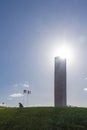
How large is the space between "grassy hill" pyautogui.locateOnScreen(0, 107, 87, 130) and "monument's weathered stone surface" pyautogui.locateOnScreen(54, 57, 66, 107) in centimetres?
460

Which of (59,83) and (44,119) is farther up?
(59,83)

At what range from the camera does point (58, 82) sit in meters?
13.5

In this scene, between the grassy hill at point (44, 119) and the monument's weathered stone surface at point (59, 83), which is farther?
the monument's weathered stone surface at point (59, 83)

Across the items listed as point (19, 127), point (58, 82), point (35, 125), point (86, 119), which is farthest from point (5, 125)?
point (58, 82)

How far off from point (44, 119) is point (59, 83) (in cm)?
576

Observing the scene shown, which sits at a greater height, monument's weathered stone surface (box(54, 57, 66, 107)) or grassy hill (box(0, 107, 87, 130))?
monument's weathered stone surface (box(54, 57, 66, 107))

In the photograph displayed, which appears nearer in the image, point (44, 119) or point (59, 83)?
point (44, 119)

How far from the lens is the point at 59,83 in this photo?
1354 cm

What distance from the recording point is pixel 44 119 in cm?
788

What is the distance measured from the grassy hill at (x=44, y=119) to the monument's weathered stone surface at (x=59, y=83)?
4595 mm

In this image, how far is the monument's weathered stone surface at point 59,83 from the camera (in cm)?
1340

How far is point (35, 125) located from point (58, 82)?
5948 millimetres

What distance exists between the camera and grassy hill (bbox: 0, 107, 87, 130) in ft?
24.5

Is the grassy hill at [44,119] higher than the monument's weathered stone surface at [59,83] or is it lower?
lower
